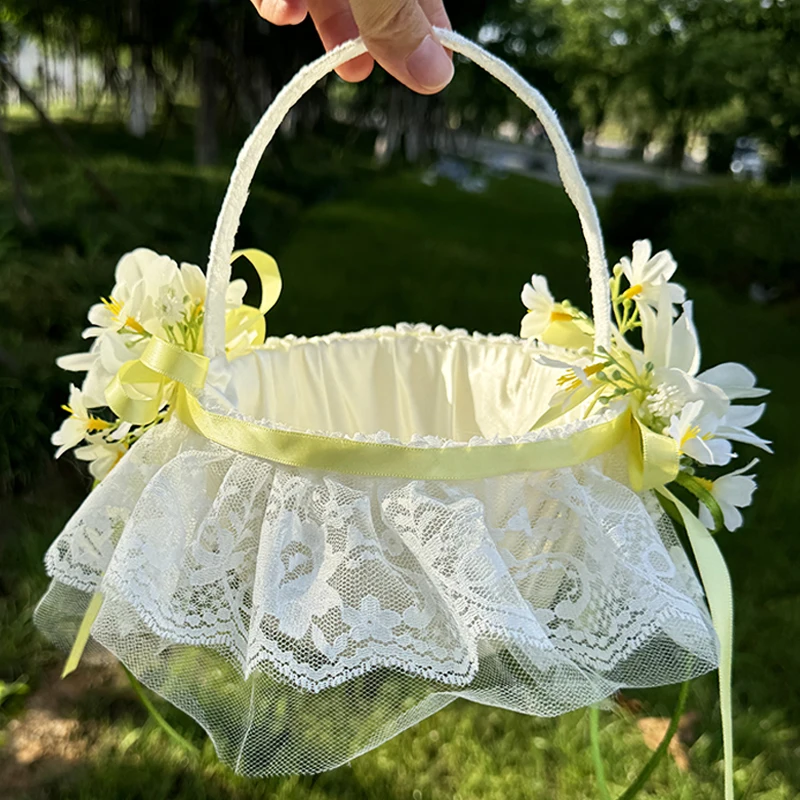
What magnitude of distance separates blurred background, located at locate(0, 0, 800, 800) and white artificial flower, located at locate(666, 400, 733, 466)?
49cm

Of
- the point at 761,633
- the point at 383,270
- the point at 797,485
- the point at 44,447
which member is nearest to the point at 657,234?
the point at 383,270

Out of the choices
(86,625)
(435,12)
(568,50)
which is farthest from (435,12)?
(568,50)

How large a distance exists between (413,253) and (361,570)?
3.83 metres

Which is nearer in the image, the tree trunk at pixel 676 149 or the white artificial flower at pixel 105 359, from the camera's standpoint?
the white artificial flower at pixel 105 359

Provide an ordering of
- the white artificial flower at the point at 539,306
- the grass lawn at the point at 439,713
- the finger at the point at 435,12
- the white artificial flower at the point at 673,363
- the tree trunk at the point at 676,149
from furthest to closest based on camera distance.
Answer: the tree trunk at the point at 676,149 → the grass lawn at the point at 439,713 → the white artificial flower at the point at 539,306 → the finger at the point at 435,12 → the white artificial flower at the point at 673,363

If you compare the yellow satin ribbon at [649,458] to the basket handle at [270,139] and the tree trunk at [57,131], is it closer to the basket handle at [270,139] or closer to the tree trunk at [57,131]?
the basket handle at [270,139]

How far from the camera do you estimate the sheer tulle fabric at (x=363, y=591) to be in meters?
0.66

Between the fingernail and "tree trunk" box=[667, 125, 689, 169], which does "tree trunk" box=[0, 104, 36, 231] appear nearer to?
the fingernail

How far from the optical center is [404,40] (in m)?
0.72

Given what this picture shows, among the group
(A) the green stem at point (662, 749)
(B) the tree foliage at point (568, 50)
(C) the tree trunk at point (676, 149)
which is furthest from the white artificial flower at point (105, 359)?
(C) the tree trunk at point (676, 149)

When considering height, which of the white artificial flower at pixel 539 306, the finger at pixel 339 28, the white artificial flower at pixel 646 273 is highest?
the finger at pixel 339 28

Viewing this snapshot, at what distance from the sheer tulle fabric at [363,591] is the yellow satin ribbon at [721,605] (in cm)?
2

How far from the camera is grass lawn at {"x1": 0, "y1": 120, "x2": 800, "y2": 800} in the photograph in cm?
110

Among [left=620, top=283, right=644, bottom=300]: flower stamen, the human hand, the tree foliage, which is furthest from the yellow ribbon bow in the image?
the tree foliage
